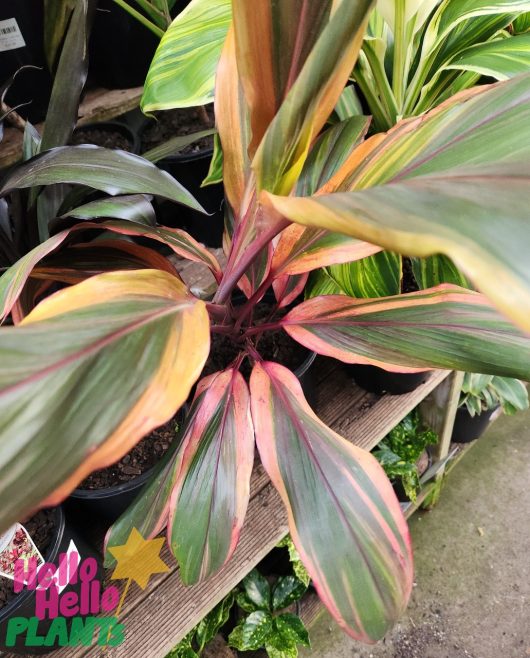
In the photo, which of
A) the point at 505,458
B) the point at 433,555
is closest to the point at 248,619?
the point at 433,555

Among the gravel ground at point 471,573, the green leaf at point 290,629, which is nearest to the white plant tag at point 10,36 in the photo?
the green leaf at point 290,629

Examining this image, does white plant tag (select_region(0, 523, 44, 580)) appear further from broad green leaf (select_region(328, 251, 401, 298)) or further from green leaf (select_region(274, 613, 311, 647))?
green leaf (select_region(274, 613, 311, 647))

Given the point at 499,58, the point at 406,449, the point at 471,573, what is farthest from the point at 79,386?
the point at 471,573

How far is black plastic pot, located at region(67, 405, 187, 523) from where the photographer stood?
26.9 inches

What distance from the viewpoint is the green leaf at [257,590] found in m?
1.11

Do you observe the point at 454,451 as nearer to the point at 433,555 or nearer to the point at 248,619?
the point at 433,555

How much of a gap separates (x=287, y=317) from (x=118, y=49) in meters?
0.82

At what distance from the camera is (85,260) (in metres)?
0.65

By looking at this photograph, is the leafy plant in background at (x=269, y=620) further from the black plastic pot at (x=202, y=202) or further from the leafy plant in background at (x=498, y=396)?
the black plastic pot at (x=202, y=202)

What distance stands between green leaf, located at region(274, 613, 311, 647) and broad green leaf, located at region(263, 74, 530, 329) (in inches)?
38.6

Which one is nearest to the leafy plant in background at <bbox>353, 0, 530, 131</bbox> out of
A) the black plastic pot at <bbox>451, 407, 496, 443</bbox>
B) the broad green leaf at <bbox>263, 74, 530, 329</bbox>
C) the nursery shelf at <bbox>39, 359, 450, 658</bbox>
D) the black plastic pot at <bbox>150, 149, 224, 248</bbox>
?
the broad green leaf at <bbox>263, 74, 530, 329</bbox>

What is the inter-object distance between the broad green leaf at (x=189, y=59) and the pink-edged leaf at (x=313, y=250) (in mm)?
198

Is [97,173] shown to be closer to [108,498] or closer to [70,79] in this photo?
[70,79]

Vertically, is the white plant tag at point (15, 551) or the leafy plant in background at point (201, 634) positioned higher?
the white plant tag at point (15, 551)
